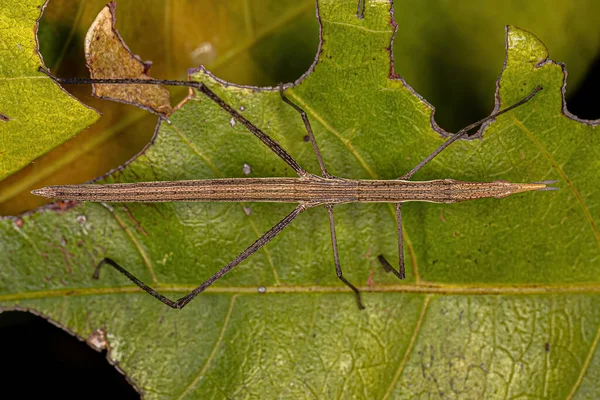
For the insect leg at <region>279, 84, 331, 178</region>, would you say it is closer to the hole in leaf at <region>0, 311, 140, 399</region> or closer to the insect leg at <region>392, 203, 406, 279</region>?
the insect leg at <region>392, 203, 406, 279</region>

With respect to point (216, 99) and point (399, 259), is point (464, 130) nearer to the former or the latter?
point (399, 259)

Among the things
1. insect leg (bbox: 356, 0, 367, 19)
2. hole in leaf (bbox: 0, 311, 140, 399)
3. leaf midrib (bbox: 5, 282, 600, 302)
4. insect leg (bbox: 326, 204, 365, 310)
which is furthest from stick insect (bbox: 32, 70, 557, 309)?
hole in leaf (bbox: 0, 311, 140, 399)

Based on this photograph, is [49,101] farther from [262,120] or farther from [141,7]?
[262,120]

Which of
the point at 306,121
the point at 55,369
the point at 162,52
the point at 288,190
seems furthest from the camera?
the point at 55,369

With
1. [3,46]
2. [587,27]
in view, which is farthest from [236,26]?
[587,27]

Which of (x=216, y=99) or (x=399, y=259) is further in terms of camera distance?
(x=399, y=259)

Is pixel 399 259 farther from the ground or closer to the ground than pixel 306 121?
closer to the ground

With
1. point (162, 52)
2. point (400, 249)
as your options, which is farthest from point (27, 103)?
point (400, 249)
